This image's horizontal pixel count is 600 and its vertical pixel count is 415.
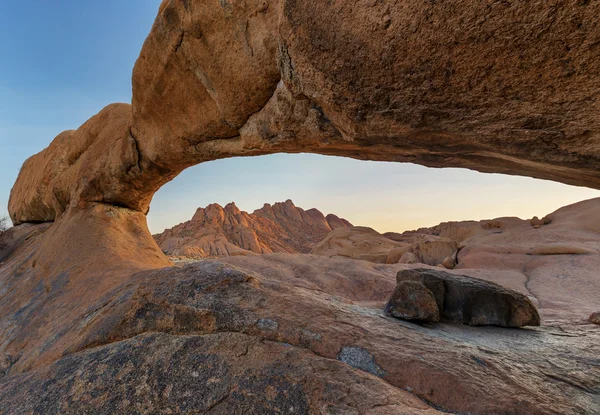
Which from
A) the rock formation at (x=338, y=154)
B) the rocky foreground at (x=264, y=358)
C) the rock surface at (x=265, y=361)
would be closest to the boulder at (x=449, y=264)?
the rock formation at (x=338, y=154)

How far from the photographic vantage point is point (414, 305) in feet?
11.8

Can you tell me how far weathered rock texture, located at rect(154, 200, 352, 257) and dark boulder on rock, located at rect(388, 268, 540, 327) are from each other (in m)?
24.8

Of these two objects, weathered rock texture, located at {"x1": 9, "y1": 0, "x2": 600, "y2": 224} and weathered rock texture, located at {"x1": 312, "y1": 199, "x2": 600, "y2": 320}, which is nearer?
weathered rock texture, located at {"x1": 9, "y1": 0, "x2": 600, "y2": 224}

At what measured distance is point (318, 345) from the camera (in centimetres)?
243

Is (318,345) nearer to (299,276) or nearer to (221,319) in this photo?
(221,319)

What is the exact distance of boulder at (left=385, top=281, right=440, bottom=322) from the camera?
358 cm

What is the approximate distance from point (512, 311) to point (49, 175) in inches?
463

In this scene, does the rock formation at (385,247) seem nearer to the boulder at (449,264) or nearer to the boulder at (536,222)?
the boulder at (449,264)

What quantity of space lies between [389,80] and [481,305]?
3327mm

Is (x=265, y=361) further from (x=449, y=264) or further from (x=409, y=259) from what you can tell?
(x=409, y=259)

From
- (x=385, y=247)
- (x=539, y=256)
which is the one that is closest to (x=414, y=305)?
(x=539, y=256)

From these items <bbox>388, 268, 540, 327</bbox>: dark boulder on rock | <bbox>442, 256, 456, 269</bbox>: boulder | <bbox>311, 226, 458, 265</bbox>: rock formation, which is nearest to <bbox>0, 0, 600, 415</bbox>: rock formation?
<bbox>388, 268, 540, 327</bbox>: dark boulder on rock

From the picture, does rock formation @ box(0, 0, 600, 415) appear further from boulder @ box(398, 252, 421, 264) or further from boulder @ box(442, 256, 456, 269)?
boulder @ box(398, 252, 421, 264)

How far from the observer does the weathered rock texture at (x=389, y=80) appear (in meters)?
1.84
